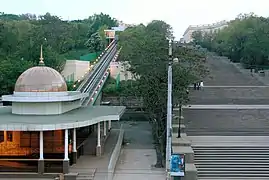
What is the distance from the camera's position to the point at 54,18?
287 feet

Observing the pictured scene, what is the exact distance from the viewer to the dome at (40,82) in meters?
28.8

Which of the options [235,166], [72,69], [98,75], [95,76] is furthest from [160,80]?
[72,69]

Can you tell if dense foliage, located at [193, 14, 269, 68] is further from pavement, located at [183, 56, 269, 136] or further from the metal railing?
the metal railing

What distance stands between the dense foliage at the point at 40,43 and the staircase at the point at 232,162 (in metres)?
28.5

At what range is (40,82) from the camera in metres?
28.9

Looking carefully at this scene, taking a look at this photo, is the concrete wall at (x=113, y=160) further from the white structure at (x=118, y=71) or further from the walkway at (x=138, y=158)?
the white structure at (x=118, y=71)

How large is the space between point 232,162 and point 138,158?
625cm

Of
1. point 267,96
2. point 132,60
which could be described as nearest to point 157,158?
point 132,60

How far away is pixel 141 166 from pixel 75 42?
73.9 m

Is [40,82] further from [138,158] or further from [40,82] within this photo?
[138,158]

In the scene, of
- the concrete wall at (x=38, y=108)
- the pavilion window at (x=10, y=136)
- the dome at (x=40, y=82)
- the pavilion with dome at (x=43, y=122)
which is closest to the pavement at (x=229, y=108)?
the pavilion with dome at (x=43, y=122)

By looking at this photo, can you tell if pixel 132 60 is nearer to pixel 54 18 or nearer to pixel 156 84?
pixel 156 84

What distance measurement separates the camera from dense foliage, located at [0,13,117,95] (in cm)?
5194

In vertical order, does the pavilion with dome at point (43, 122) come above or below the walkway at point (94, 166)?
above
